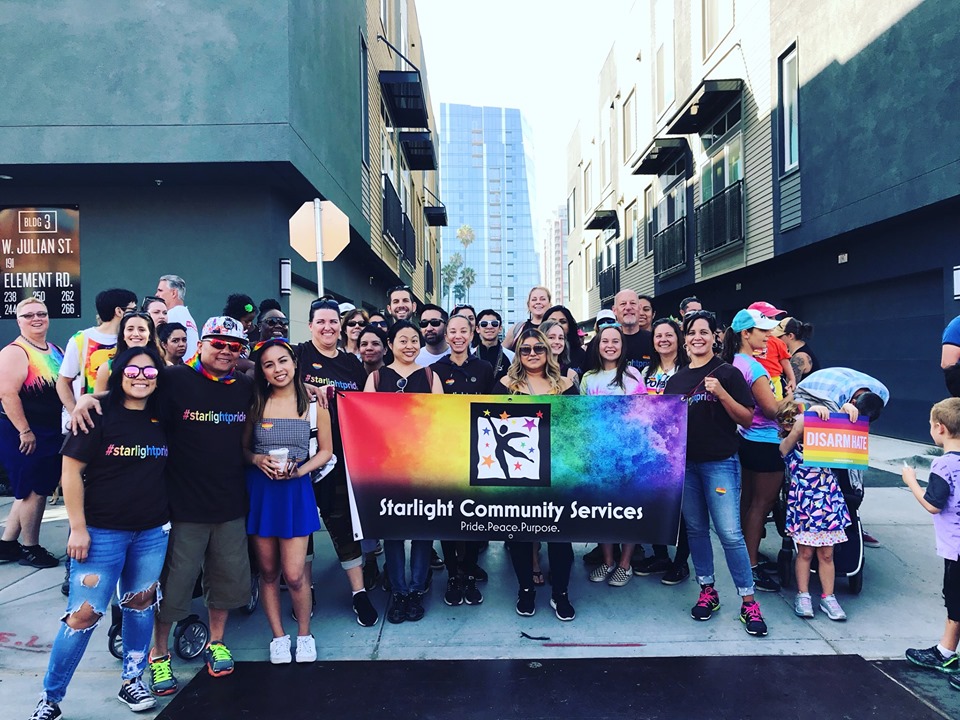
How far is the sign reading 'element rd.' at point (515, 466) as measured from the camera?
13.7ft

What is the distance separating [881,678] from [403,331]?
3452 mm

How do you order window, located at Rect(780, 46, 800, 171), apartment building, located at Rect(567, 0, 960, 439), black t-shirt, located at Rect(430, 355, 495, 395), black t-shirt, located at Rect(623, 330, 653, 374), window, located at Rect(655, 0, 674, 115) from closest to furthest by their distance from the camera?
1. black t-shirt, located at Rect(430, 355, 495, 395)
2. black t-shirt, located at Rect(623, 330, 653, 374)
3. apartment building, located at Rect(567, 0, 960, 439)
4. window, located at Rect(780, 46, 800, 171)
5. window, located at Rect(655, 0, 674, 115)

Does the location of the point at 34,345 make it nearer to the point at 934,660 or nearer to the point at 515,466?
the point at 515,466

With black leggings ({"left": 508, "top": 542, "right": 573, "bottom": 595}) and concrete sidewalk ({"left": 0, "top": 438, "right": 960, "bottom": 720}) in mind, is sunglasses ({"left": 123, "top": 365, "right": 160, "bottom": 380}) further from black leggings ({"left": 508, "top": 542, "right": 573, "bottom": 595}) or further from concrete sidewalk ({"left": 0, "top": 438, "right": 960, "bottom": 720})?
black leggings ({"left": 508, "top": 542, "right": 573, "bottom": 595})

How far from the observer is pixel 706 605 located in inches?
164

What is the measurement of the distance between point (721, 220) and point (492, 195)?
490 feet

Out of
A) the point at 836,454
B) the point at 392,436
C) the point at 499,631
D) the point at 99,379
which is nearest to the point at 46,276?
the point at 99,379

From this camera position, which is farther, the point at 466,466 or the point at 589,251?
the point at 589,251

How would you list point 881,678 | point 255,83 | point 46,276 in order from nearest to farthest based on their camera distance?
1. point 881,678
2. point 255,83
3. point 46,276

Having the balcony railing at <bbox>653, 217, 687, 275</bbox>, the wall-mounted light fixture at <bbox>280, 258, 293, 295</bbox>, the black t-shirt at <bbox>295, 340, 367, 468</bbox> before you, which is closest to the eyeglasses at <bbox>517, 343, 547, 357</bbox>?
the black t-shirt at <bbox>295, 340, 367, 468</bbox>

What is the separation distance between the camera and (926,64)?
905 centimetres

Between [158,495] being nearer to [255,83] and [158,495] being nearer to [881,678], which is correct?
[881,678]

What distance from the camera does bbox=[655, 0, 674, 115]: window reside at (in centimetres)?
1997

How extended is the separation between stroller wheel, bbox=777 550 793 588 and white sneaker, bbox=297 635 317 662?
3.35 metres
